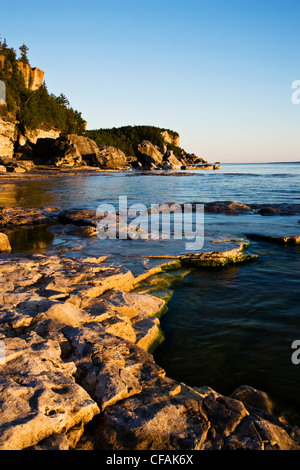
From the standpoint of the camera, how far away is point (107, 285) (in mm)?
4617

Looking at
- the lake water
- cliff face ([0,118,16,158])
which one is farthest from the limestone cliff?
the lake water

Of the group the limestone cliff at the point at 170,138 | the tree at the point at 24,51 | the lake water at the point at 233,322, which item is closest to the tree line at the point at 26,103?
the tree at the point at 24,51

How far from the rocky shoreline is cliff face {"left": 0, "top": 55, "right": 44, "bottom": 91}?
79.4 metres

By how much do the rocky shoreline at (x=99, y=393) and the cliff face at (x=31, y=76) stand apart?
7938 centimetres

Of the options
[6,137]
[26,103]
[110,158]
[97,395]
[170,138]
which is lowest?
[97,395]

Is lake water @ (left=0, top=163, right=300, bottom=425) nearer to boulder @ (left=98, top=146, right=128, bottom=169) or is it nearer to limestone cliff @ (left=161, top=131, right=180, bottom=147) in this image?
boulder @ (left=98, top=146, right=128, bottom=169)

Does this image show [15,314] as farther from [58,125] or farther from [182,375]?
[58,125]

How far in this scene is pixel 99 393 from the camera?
2.32m

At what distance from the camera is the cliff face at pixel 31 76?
70375 mm

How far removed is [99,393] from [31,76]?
286 ft

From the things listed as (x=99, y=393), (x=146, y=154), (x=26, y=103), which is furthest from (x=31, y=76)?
(x=99, y=393)

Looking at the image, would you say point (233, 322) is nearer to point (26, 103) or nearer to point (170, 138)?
point (26, 103)
